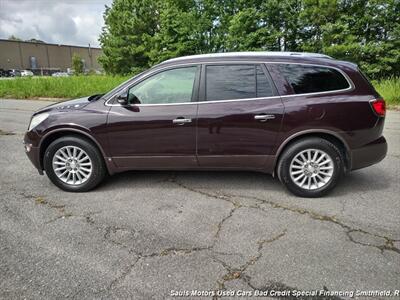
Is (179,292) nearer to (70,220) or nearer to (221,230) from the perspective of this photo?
(221,230)

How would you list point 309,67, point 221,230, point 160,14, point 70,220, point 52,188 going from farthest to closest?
point 160,14 < point 52,188 < point 309,67 < point 70,220 < point 221,230

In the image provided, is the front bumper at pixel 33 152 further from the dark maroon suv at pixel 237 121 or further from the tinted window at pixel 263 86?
the tinted window at pixel 263 86

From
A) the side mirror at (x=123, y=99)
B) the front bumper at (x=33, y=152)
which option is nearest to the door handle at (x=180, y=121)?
the side mirror at (x=123, y=99)

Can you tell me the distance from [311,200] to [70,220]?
281cm

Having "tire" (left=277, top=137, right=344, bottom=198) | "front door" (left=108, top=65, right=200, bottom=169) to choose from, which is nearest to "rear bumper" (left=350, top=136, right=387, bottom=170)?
"tire" (left=277, top=137, right=344, bottom=198)

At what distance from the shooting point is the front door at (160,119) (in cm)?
380

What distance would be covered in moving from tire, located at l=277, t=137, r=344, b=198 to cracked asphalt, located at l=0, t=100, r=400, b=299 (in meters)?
0.17

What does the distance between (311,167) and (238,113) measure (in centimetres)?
112

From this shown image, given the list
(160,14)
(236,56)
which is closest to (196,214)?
(236,56)

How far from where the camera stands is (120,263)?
2.64 m

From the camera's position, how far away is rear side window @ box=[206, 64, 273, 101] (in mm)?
3764

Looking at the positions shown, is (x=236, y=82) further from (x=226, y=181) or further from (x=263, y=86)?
(x=226, y=181)

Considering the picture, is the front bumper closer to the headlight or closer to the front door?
the headlight

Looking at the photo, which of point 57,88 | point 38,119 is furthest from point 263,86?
point 57,88
